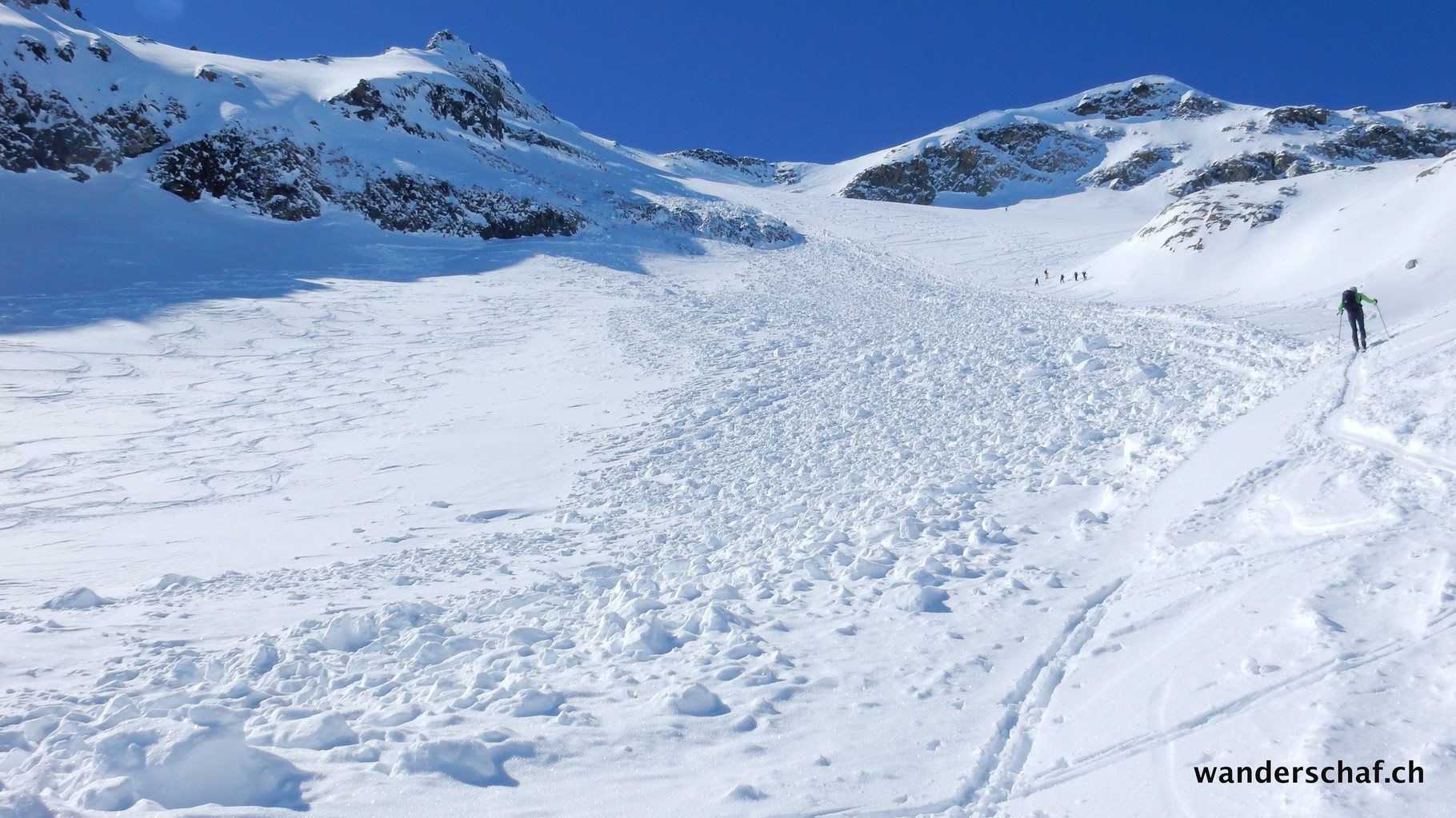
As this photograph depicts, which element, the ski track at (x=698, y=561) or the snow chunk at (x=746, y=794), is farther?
the ski track at (x=698, y=561)

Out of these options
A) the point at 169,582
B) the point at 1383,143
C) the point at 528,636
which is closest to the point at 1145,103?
the point at 1383,143

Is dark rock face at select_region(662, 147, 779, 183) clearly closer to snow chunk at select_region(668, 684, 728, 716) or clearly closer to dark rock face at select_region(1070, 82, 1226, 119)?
dark rock face at select_region(1070, 82, 1226, 119)

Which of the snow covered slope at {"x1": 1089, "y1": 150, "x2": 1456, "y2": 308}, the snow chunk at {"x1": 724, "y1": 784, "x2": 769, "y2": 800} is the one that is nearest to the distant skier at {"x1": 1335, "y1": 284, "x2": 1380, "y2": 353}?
the snow covered slope at {"x1": 1089, "y1": 150, "x2": 1456, "y2": 308}

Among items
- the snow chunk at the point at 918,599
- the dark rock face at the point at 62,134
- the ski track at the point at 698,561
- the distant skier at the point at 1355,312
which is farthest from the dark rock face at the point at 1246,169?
the snow chunk at the point at 918,599

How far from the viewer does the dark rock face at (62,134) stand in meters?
27.8

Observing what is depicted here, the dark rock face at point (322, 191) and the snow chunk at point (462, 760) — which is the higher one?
the dark rock face at point (322, 191)

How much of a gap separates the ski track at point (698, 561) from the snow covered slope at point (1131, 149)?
6998cm

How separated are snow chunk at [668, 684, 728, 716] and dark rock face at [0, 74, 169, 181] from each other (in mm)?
35553

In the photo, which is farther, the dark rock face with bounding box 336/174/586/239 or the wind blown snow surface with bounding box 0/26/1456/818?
the dark rock face with bounding box 336/174/586/239

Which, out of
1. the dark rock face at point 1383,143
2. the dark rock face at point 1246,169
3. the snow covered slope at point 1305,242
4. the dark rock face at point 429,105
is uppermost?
the dark rock face at point 1383,143

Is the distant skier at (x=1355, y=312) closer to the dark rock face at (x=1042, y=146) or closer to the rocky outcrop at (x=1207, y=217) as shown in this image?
the rocky outcrop at (x=1207, y=217)

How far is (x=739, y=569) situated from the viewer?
7.61 meters

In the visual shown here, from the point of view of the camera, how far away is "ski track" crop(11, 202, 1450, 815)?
16.2 ft

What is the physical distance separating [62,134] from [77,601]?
32.2m
